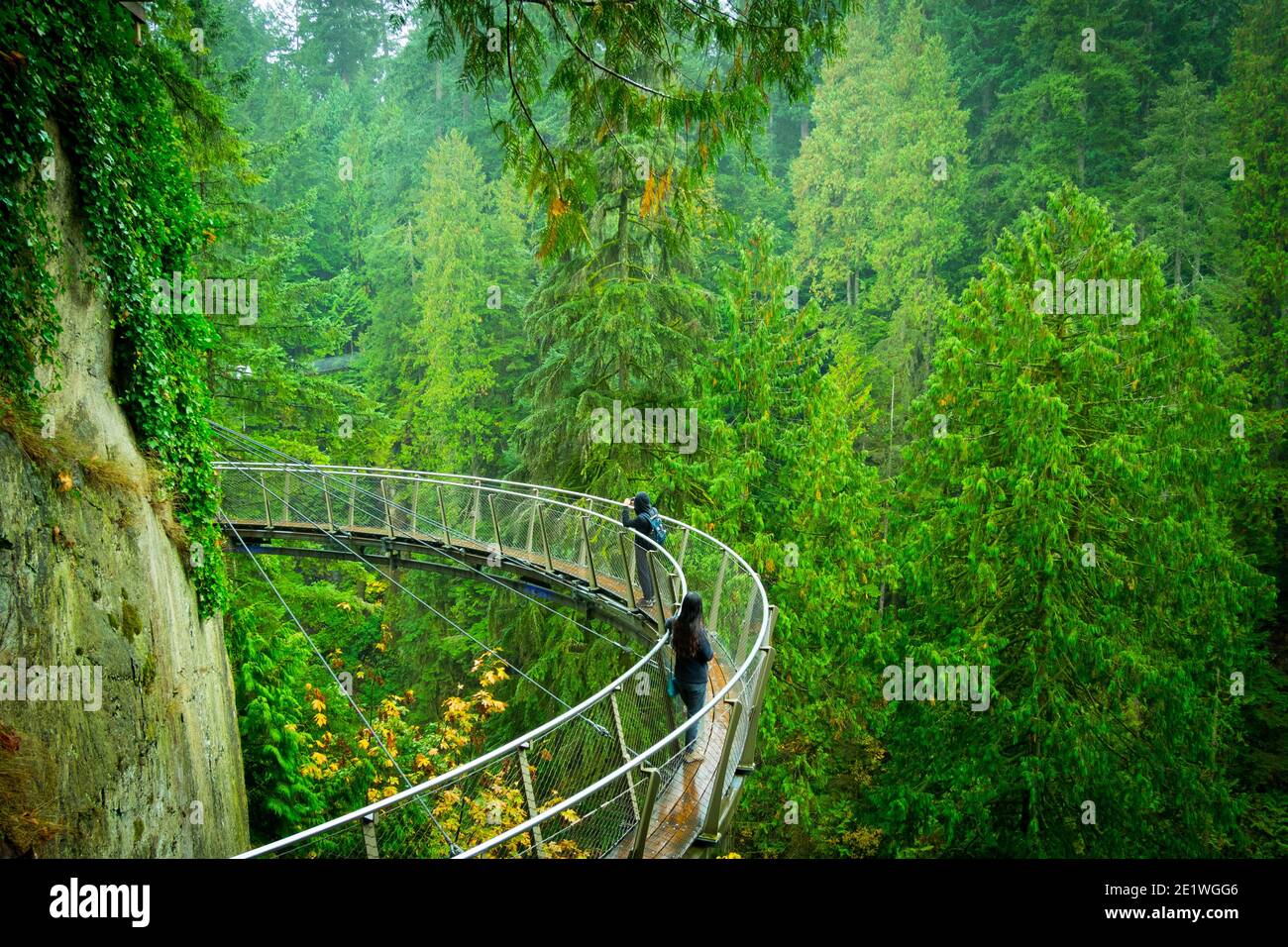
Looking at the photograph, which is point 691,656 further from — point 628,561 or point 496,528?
point 496,528

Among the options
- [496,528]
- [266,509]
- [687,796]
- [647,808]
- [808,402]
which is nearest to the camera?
[647,808]

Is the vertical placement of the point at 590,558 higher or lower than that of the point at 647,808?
higher

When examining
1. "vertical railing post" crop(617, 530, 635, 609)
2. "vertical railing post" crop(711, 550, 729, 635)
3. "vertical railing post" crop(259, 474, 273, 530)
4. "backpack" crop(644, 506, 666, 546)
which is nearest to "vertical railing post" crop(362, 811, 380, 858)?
"vertical railing post" crop(711, 550, 729, 635)

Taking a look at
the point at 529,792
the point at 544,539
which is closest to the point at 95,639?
the point at 529,792

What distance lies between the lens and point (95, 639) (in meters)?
6.34

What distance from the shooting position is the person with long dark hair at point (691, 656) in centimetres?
674

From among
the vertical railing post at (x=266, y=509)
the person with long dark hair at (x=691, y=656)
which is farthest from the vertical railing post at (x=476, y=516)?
the person with long dark hair at (x=691, y=656)

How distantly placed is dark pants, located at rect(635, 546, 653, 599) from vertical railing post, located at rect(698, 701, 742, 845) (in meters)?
4.33

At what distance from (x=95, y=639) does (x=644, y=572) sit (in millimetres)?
5838

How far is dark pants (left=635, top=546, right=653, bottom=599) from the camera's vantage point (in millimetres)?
10149

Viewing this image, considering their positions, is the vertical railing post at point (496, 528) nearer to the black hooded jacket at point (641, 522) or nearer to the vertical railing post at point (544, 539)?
the vertical railing post at point (544, 539)

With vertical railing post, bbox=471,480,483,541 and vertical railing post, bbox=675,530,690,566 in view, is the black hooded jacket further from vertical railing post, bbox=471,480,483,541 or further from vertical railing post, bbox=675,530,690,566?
vertical railing post, bbox=471,480,483,541
